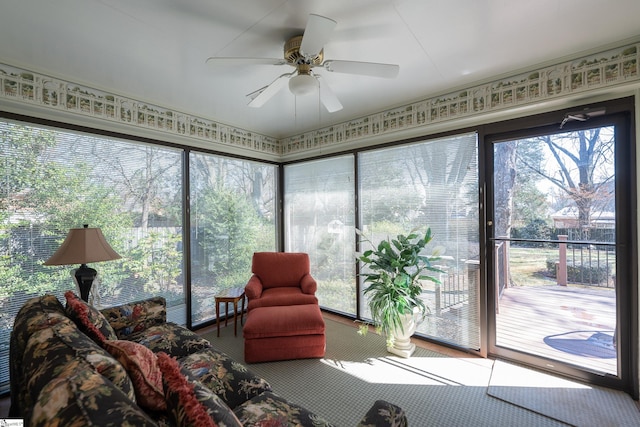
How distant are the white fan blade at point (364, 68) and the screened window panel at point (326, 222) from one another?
1881mm

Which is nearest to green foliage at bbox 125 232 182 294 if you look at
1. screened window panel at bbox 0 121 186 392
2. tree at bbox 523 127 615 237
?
screened window panel at bbox 0 121 186 392

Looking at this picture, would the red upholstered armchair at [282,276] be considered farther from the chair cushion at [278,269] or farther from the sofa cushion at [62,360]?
the sofa cushion at [62,360]

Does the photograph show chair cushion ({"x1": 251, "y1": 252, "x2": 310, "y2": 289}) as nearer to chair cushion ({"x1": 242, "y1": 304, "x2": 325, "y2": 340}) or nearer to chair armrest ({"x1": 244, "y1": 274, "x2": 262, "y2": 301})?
chair armrest ({"x1": 244, "y1": 274, "x2": 262, "y2": 301})

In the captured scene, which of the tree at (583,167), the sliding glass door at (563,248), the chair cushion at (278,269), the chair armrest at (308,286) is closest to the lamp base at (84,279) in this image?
the chair cushion at (278,269)

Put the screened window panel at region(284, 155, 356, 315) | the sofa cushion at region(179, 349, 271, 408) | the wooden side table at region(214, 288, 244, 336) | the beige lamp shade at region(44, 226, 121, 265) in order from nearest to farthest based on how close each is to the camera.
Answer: the sofa cushion at region(179, 349, 271, 408)
the beige lamp shade at region(44, 226, 121, 265)
the wooden side table at region(214, 288, 244, 336)
the screened window panel at region(284, 155, 356, 315)

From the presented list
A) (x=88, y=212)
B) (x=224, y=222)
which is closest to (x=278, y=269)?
(x=224, y=222)

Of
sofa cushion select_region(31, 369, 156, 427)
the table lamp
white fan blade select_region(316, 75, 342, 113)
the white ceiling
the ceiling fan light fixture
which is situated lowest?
sofa cushion select_region(31, 369, 156, 427)

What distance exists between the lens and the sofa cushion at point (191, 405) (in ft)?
2.60

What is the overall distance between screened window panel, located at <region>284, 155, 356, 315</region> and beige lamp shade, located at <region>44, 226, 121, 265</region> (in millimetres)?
2485

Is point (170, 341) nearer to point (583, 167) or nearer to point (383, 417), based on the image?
point (383, 417)

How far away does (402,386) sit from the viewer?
7.34 feet

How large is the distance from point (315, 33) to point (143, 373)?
67.9 inches

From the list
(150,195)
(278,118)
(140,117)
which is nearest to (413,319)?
(278,118)

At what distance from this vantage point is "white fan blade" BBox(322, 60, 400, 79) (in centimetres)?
171
